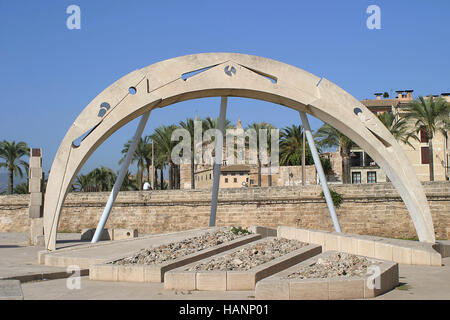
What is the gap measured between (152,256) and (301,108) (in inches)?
295

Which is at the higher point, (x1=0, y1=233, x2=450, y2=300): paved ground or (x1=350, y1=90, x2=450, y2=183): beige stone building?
(x1=350, y1=90, x2=450, y2=183): beige stone building

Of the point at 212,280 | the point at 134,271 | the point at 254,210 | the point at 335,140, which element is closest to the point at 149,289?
the point at 134,271

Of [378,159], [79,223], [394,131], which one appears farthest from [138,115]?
[394,131]

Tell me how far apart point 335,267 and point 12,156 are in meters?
33.5

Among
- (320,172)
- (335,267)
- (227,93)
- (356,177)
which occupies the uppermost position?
(227,93)

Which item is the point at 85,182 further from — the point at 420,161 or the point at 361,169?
the point at 420,161

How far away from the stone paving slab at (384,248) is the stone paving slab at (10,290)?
8546 mm

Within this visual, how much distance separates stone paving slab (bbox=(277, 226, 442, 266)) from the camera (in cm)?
1347

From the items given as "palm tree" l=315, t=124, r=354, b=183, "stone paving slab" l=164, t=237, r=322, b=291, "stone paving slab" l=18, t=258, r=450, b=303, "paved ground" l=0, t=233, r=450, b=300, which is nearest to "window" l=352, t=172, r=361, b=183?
"palm tree" l=315, t=124, r=354, b=183

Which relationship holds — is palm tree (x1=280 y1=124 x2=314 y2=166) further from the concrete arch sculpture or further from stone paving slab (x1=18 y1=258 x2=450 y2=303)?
stone paving slab (x1=18 y1=258 x2=450 y2=303)

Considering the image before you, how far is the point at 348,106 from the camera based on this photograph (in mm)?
16750

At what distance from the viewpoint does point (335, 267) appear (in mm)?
9938

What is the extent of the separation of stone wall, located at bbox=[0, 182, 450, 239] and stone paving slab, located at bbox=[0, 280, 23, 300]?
18.4 m
